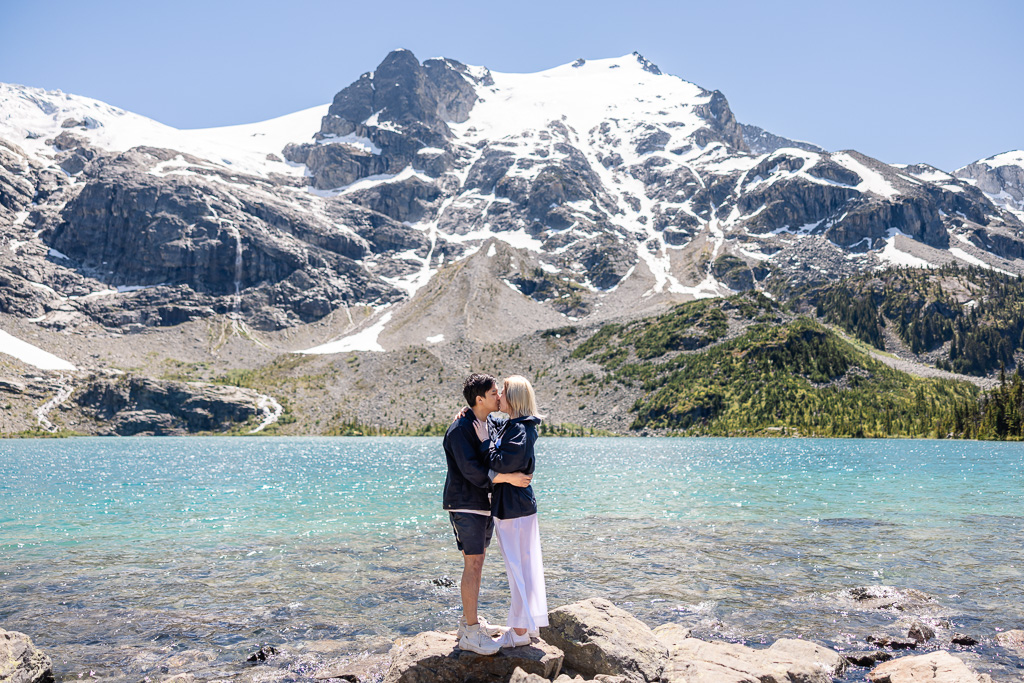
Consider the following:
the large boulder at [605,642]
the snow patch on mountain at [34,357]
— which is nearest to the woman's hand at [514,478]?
the large boulder at [605,642]

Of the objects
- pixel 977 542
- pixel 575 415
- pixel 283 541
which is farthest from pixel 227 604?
pixel 575 415

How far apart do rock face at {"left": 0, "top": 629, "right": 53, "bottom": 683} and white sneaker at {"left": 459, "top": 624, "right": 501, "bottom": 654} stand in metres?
7.73

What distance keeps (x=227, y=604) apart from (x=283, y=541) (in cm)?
908

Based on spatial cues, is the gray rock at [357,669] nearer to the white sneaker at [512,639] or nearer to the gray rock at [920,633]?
the white sneaker at [512,639]

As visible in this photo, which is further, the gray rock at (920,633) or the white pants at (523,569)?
the gray rock at (920,633)

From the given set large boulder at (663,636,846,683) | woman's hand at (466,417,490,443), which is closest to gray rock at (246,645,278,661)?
woman's hand at (466,417,490,443)

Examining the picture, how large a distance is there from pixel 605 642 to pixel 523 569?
2.14 meters

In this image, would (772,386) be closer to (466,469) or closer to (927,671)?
(927,671)

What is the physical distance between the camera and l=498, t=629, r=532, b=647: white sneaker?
10.4m

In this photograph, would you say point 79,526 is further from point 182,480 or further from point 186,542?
point 182,480

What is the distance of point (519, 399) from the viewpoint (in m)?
10.1

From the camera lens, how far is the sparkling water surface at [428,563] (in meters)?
14.8

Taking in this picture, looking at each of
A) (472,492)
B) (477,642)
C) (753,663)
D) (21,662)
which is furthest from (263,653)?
(753,663)

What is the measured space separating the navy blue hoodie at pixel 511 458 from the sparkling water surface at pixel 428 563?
21.0 ft
